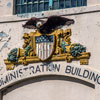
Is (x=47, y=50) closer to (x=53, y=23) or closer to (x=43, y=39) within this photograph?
(x=43, y=39)

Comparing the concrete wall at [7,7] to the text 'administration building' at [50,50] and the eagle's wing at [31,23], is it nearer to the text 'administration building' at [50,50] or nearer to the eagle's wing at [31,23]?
the text 'administration building' at [50,50]

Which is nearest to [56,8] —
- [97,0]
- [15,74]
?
[97,0]

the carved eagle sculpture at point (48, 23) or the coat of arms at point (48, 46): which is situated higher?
the carved eagle sculpture at point (48, 23)

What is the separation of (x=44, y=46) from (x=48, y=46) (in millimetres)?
158

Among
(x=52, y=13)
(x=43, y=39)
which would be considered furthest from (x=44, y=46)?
(x=52, y=13)

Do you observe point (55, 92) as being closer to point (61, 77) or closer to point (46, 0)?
point (61, 77)

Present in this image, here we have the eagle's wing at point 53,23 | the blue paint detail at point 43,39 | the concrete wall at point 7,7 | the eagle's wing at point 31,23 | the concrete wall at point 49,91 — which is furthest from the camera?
the concrete wall at point 7,7

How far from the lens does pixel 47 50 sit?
55.5ft

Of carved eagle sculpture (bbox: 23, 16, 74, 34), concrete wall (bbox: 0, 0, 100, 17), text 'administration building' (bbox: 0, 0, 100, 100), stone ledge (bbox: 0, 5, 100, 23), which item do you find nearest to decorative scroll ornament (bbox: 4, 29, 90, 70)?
text 'administration building' (bbox: 0, 0, 100, 100)

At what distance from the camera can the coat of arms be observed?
16422mm

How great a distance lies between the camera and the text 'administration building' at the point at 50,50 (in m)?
16.2

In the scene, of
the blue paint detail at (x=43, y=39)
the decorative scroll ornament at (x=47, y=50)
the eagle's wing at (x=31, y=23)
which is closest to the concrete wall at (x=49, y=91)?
the decorative scroll ornament at (x=47, y=50)

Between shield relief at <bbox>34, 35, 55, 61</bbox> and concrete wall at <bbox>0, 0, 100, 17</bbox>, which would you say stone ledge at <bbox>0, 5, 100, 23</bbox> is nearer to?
concrete wall at <bbox>0, 0, 100, 17</bbox>

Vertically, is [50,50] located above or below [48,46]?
below
